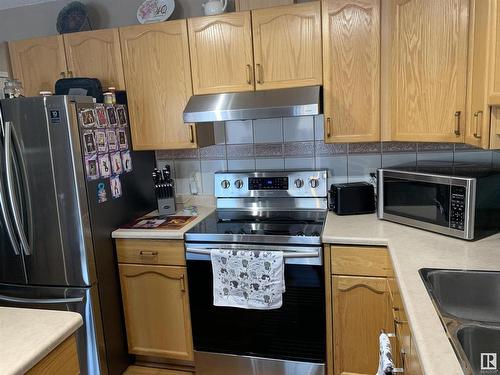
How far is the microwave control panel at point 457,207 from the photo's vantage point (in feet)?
5.61

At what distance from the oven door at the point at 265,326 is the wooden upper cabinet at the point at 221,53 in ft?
2.95

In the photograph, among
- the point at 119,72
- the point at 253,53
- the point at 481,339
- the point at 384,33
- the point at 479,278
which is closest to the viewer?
the point at 481,339

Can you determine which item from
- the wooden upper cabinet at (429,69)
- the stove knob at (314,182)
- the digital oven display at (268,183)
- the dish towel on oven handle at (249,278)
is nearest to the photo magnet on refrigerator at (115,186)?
the dish towel on oven handle at (249,278)

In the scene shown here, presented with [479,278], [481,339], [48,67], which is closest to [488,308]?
[479,278]

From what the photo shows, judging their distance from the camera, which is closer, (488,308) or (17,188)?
(488,308)

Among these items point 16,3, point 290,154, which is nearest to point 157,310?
point 290,154

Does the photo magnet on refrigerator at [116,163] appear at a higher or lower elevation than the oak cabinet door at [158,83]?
lower

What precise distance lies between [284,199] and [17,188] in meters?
1.47

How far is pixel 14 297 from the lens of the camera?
222 cm

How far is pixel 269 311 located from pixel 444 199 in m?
1.00

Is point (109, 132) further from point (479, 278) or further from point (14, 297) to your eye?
point (479, 278)

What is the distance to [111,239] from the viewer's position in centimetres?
226

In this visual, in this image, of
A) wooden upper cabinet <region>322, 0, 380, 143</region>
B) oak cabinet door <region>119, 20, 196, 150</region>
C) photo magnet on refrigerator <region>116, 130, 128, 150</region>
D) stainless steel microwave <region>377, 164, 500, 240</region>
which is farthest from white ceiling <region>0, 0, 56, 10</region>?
stainless steel microwave <region>377, 164, 500, 240</region>

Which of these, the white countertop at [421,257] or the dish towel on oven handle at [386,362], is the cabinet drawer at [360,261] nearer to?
the white countertop at [421,257]
